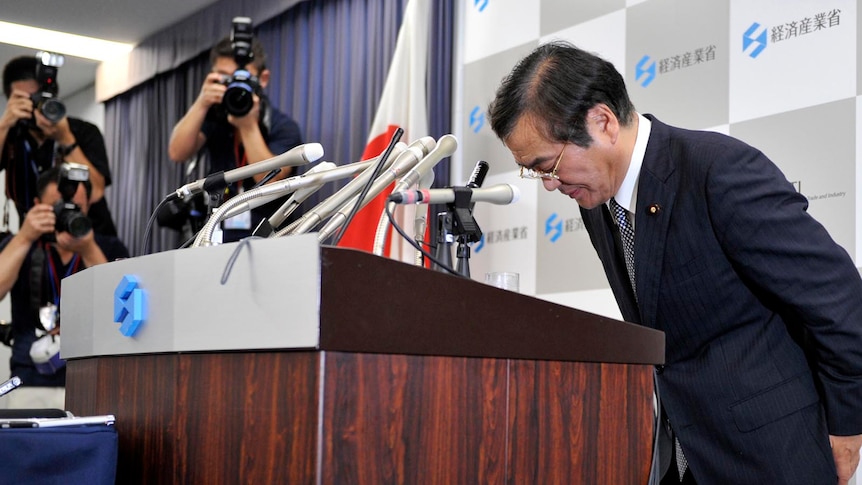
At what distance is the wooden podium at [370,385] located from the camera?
36.2 inches

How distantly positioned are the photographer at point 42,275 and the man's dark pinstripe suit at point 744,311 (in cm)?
326

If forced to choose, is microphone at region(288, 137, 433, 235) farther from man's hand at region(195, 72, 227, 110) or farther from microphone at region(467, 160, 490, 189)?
man's hand at region(195, 72, 227, 110)

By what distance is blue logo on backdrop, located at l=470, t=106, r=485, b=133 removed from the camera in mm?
3725

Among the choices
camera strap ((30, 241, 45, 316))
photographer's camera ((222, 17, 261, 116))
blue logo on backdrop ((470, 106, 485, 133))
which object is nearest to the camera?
blue logo on backdrop ((470, 106, 485, 133))

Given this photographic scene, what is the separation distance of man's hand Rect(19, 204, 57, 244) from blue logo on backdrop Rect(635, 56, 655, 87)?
264cm

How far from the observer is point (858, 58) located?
246cm

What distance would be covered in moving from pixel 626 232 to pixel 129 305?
90 centimetres

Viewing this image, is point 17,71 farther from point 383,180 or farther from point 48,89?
point 383,180

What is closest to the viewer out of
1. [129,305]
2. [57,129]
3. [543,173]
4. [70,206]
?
[129,305]

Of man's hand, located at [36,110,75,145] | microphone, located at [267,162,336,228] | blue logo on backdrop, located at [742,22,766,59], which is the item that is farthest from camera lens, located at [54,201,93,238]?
microphone, located at [267,162,336,228]

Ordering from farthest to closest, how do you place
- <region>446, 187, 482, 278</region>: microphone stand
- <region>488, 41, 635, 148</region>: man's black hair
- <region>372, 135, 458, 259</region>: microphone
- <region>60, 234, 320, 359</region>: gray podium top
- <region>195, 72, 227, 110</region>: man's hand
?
1. <region>195, 72, 227, 110</region>: man's hand
2. <region>488, 41, 635, 148</region>: man's black hair
3. <region>446, 187, 482, 278</region>: microphone stand
4. <region>372, 135, 458, 259</region>: microphone
5. <region>60, 234, 320, 359</region>: gray podium top

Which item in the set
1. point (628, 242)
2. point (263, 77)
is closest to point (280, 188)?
point (628, 242)

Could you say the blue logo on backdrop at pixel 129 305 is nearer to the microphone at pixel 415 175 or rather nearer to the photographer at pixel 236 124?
the microphone at pixel 415 175

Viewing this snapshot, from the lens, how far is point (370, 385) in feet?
3.09
